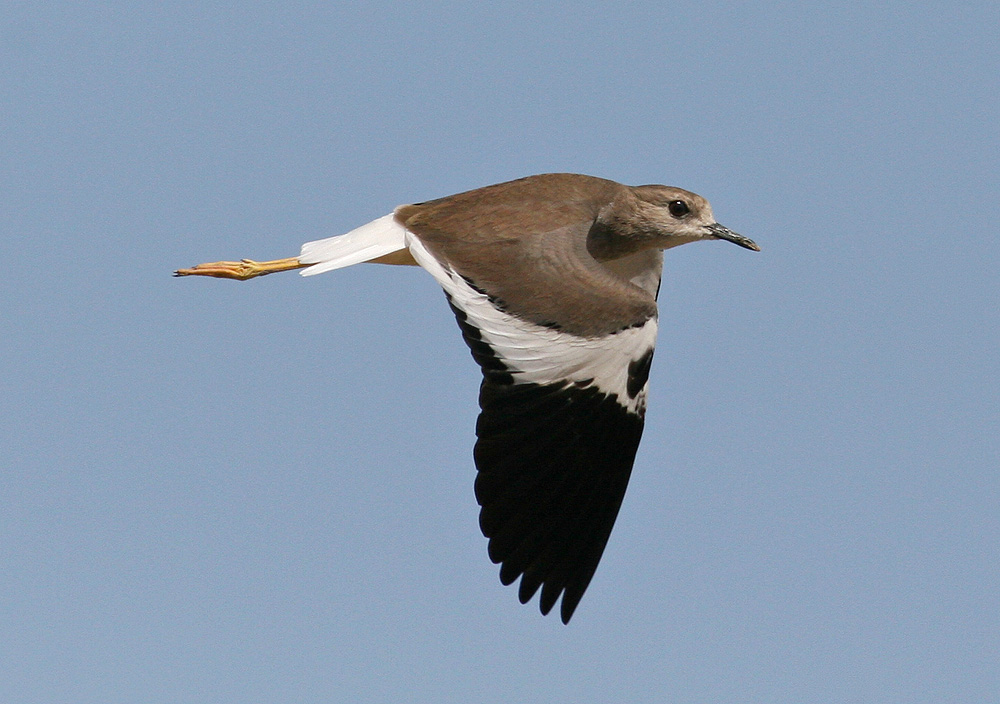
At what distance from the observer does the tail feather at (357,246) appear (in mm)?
8344

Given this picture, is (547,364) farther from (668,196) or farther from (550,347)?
(668,196)

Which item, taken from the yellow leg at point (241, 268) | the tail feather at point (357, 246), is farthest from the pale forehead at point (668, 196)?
the yellow leg at point (241, 268)

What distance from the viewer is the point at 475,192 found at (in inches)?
336

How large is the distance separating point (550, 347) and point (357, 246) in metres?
1.39

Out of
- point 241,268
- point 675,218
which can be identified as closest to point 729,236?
point 675,218

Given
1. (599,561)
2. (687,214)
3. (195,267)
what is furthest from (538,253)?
(195,267)

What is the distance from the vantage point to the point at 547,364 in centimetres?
767

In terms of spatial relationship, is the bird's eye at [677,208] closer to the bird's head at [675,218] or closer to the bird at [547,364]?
the bird's head at [675,218]

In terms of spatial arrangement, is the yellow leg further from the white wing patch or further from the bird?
the white wing patch

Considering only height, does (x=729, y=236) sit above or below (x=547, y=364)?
above

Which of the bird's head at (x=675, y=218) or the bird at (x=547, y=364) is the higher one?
the bird's head at (x=675, y=218)

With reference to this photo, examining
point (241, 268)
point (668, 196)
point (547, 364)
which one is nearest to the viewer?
point (547, 364)

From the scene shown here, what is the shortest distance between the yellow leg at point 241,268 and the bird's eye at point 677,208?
7.23 feet

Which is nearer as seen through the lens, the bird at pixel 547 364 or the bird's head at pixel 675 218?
the bird at pixel 547 364
